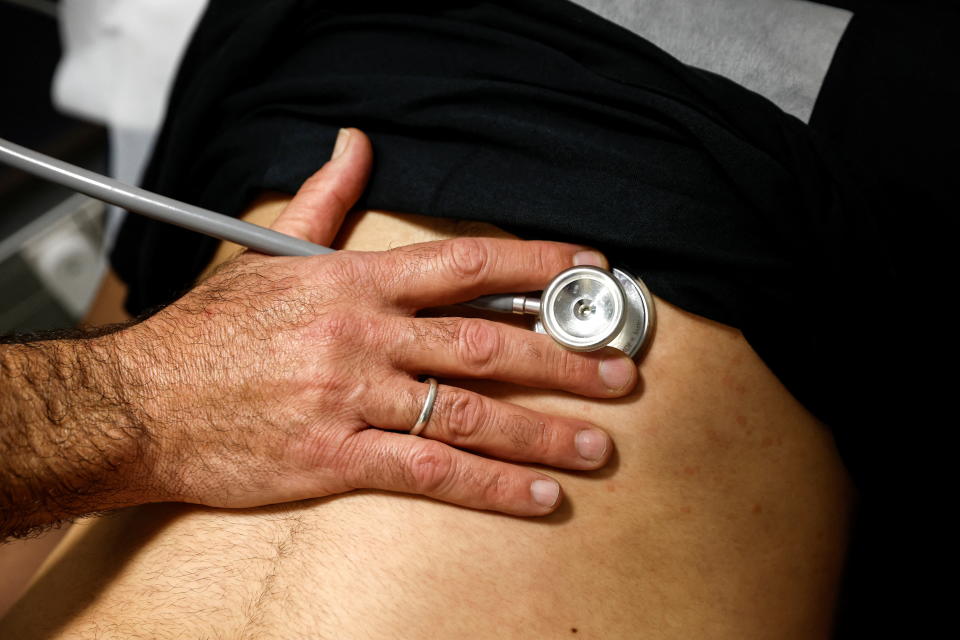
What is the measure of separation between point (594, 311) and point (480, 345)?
12 centimetres

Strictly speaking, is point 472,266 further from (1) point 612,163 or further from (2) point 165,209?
(2) point 165,209

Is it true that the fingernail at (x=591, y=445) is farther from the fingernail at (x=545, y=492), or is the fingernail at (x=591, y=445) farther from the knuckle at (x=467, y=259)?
the knuckle at (x=467, y=259)

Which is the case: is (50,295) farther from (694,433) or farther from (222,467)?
(694,433)

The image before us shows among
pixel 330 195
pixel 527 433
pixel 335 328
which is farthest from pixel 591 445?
pixel 330 195

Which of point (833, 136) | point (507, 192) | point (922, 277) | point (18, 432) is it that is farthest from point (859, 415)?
point (18, 432)

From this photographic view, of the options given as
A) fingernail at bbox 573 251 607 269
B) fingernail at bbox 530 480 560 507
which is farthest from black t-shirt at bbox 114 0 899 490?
fingernail at bbox 530 480 560 507

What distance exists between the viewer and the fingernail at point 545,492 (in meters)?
0.68

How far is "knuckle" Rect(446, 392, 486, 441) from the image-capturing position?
691mm

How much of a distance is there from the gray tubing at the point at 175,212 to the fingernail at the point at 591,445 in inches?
6.4

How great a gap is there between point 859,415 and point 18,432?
0.90m

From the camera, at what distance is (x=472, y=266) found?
0.70 meters

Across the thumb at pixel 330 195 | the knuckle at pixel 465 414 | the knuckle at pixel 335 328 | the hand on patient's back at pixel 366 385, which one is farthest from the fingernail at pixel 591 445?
the thumb at pixel 330 195

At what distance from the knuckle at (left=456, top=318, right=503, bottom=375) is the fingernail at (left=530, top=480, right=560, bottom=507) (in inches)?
5.1

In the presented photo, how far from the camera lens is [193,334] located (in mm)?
728
